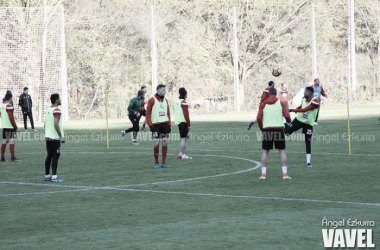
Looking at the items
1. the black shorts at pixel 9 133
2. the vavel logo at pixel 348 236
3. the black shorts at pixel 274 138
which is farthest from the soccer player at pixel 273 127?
the black shorts at pixel 9 133

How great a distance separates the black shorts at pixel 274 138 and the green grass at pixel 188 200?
0.73 metres

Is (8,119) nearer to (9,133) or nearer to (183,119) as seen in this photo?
(9,133)

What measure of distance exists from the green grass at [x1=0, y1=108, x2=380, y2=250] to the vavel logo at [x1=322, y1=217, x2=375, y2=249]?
0.13 meters

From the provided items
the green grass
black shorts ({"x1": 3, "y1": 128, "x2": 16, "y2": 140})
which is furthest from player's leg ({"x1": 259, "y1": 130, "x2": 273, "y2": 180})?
black shorts ({"x1": 3, "y1": 128, "x2": 16, "y2": 140})

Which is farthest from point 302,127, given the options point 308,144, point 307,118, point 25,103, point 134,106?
point 25,103

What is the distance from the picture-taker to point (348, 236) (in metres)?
9.16

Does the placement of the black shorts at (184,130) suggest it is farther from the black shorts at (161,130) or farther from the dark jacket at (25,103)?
the dark jacket at (25,103)

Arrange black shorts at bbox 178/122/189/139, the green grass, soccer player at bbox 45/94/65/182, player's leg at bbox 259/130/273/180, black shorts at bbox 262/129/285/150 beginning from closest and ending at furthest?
the green grass
black shorts at bbox 262/129/285/150
player's leg at bbox 259/130/273/180
soccer player at bbox 45/94/65/182
black shorts at bbox 178/122/189/139

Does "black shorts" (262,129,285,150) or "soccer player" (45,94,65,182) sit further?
"soccer player" (45,94,65,182)

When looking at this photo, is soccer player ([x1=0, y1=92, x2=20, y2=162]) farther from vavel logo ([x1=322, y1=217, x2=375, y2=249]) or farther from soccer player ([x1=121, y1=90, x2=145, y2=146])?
vavel logo ([x1=322, y1=217, x2=375, y2=249])

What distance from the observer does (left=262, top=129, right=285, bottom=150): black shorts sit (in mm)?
15094

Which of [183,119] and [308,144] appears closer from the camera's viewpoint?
[308,144]

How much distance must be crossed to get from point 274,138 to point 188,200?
310cm

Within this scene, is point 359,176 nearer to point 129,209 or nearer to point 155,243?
point 129,209
